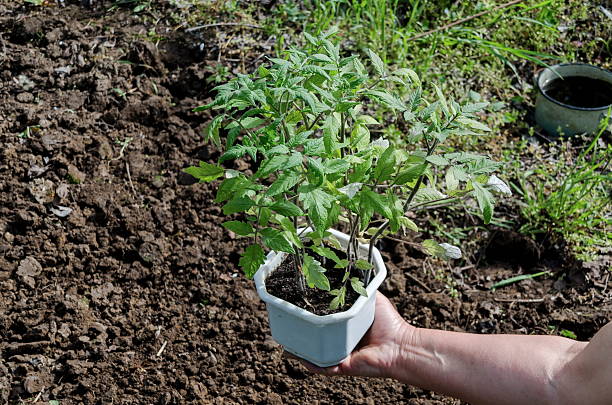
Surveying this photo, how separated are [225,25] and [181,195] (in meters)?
1.13

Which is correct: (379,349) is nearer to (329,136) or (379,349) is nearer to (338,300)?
(338,300)

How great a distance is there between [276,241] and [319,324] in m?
0.40

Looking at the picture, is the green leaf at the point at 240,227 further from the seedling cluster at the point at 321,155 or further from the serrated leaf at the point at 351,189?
the serrated leaf at the point at 351,189

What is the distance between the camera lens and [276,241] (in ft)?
5.05

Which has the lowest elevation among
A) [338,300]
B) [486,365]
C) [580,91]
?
[486,365]

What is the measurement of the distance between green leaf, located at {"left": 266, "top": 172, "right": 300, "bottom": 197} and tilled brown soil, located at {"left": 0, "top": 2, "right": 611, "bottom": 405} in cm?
121

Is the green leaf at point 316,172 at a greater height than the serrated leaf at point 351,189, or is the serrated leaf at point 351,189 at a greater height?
the green leaf at point 316,172

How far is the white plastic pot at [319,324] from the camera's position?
6.04ft

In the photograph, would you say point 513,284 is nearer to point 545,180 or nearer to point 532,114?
point 545,180

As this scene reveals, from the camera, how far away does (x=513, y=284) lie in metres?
2.78

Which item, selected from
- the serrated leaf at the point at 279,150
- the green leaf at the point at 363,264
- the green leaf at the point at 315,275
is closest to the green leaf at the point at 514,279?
the green leaf at the point at 363,264

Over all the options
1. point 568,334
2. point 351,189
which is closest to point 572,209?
point 568,334

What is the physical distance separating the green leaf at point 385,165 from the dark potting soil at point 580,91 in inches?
91.3

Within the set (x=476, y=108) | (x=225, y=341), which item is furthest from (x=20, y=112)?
(x=476, y=108)
